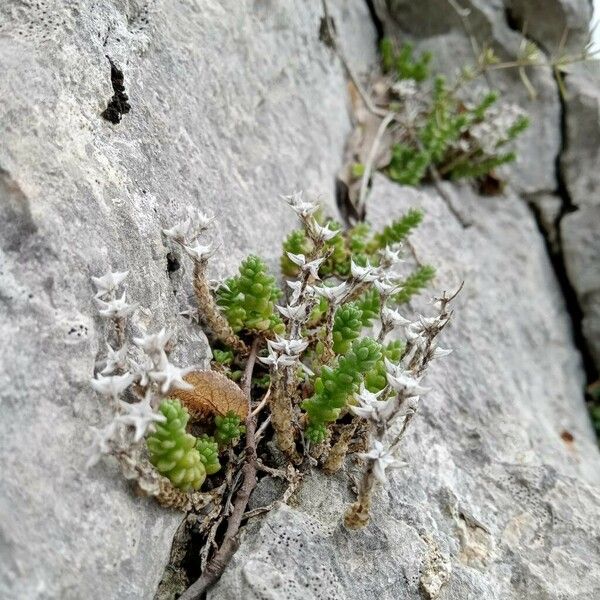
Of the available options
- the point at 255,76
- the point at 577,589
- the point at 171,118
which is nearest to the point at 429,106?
the point at 255,76

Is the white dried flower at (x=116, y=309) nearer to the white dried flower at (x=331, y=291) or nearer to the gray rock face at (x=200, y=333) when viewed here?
the gray rock face at (x=200, y=333)

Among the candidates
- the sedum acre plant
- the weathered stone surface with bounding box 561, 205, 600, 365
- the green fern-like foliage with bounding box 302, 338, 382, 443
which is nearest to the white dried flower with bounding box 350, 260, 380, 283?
the sedum acre plant

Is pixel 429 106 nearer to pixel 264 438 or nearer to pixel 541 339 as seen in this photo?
pixel 541 339

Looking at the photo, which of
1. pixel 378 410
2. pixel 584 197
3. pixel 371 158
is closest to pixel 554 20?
pixel 584 197

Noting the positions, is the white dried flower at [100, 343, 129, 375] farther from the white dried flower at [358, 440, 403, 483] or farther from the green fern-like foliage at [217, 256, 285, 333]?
the white dried flower at [358, 440, 403, 483]

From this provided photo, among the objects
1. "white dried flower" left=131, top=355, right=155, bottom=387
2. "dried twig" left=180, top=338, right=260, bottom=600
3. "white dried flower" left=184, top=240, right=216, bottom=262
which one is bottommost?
"dried twig" left=180, top=338, right=260, bottom=600

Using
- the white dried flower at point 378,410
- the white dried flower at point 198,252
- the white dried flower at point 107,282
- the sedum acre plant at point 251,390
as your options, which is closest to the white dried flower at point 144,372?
the sedum acre plant at point 251,390
